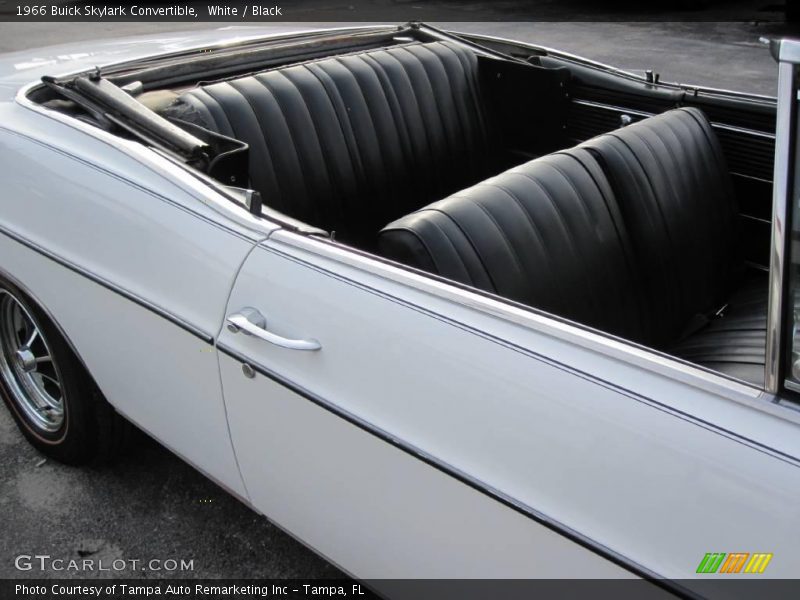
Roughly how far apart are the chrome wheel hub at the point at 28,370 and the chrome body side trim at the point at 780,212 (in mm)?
2065

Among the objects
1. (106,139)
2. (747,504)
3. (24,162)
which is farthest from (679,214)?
(24,162)

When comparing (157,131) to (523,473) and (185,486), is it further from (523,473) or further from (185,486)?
(523,473)

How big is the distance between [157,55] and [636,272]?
171 cm

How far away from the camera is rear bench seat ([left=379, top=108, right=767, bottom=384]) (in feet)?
5.78

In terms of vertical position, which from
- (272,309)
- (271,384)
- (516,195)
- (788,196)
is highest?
(788,196)

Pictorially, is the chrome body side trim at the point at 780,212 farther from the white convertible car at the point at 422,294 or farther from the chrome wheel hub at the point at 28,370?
the chrome wheel hub at the point at 28,370

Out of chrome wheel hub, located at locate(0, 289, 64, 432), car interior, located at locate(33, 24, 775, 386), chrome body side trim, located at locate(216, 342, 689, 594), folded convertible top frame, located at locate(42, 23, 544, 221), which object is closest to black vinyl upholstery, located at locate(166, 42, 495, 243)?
car interior, located at locate(33, 24, 775, 386)

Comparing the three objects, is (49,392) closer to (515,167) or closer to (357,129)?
(357,129)

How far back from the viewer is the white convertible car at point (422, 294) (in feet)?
3.97

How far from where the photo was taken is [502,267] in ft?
5.81

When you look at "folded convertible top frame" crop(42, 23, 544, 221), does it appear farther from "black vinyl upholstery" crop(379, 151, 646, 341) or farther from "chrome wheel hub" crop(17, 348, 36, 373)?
"chrome wheel hub" crop(17, 348, 36, 373)

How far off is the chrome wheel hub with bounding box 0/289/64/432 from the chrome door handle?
3.73 ft

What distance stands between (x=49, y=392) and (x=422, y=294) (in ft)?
5.53

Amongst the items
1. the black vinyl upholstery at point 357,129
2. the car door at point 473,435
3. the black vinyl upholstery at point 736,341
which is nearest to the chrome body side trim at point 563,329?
the car door at point 473,435
